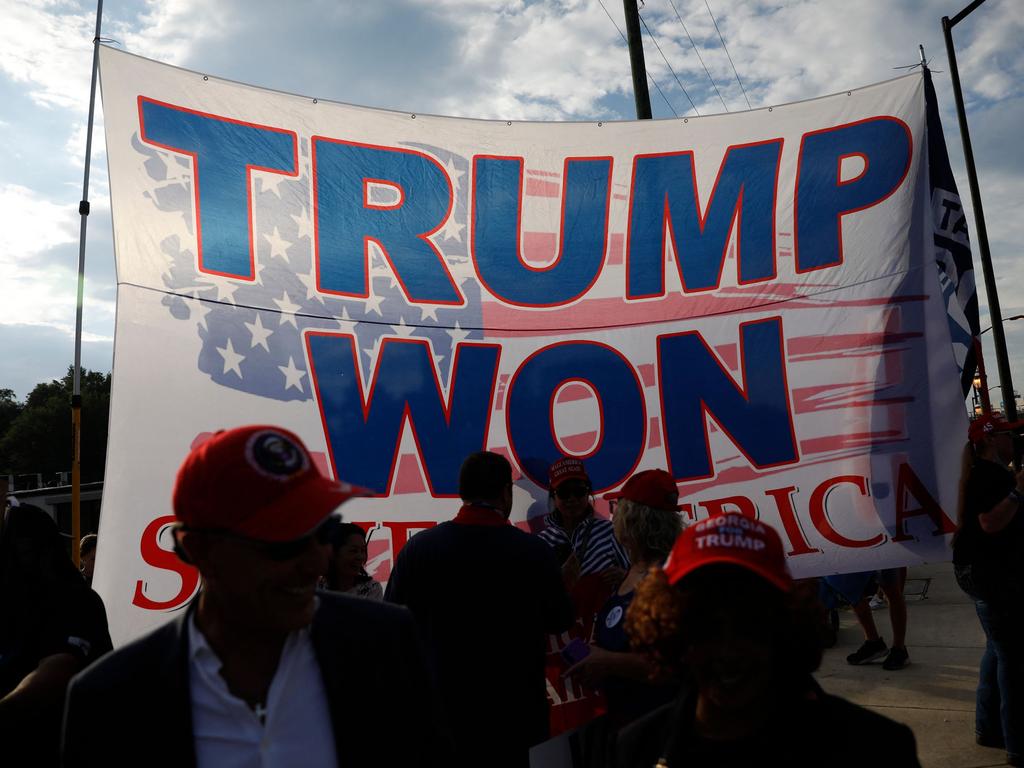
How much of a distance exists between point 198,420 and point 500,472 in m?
1.93

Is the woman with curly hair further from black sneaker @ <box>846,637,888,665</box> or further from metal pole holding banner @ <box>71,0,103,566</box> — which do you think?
black sneaker @ <box>846,637,888,665</box>

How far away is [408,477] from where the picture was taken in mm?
4379

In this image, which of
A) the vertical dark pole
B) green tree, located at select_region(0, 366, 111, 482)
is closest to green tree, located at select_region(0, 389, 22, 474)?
green tree, located at select_region(0, 366, 111, 482)

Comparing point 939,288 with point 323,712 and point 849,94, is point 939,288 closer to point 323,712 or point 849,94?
point 849,94

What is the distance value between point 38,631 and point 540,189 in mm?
3723

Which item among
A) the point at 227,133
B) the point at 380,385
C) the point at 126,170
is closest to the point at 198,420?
the point at 380,385

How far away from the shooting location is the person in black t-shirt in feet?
11.4

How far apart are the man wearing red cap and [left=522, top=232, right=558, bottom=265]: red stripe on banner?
3.56 m

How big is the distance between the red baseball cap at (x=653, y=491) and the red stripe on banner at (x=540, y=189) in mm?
2748

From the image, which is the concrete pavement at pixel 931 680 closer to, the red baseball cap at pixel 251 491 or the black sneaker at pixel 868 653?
the black sneaker at pixel 868 653

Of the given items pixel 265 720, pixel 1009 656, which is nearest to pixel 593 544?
pixel 1009 656

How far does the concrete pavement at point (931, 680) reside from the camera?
12.8ft

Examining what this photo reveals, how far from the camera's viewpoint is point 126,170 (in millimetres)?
4113

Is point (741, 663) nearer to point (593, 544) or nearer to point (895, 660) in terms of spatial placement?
point (593, 544)
